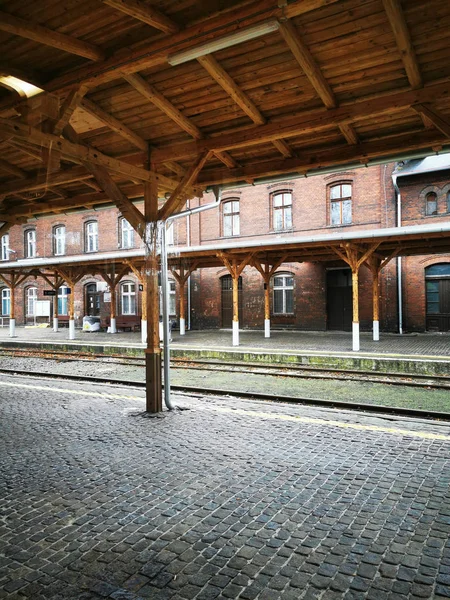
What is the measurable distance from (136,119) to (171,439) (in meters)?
3.86

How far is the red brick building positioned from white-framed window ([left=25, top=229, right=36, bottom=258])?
4.57 m

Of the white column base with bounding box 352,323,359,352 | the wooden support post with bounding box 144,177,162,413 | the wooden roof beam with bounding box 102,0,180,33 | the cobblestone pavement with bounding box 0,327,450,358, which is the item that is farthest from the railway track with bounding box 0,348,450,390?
the wooden roof beam with bounding box 102,0,180,33

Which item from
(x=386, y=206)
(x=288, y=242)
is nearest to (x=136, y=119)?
(x=288, y=242)

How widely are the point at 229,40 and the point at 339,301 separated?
55.9ft

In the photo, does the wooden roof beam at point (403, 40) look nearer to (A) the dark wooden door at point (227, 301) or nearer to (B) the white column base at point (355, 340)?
(B) the white column base at point (355, 340)

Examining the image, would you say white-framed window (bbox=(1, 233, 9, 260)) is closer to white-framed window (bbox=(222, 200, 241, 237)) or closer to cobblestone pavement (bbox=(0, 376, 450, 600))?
white-framed window (bbox=(222, 200, 241, 237))

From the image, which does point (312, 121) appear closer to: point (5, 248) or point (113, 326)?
point (113, 326)

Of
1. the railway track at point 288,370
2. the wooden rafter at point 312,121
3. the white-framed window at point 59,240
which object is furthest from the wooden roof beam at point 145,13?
the white-framed window at point 59,240

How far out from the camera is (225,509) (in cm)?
319

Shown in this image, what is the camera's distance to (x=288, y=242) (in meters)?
13.5

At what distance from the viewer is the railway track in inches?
340

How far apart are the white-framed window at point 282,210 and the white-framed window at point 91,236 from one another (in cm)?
1147

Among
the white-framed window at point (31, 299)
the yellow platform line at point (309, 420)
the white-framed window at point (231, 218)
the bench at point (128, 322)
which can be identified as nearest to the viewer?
the yellow platform line at point (309, 420)

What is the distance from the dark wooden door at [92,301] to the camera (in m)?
25.7
